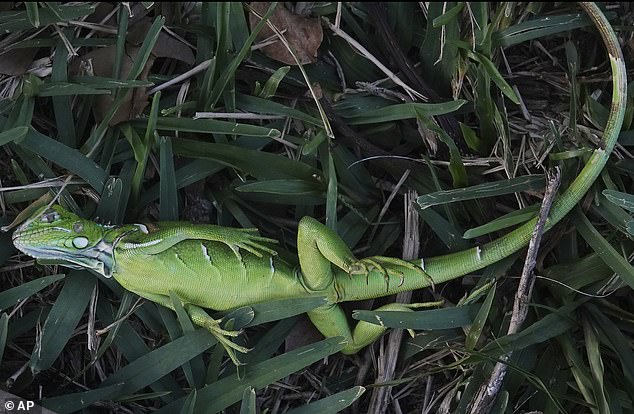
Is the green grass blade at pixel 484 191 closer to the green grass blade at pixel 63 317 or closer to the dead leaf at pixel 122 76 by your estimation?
the dead leaf at pixel 122 76

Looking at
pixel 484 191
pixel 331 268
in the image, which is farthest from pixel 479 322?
pixel 331 268

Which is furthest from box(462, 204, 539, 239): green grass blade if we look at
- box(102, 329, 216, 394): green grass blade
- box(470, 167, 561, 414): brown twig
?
box(102, 329, 216, 394): green grass blade

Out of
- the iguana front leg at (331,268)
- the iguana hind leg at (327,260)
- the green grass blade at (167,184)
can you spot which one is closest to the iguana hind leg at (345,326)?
the iguana front leg at (331,268)

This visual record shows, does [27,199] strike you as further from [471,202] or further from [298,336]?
[471,202]

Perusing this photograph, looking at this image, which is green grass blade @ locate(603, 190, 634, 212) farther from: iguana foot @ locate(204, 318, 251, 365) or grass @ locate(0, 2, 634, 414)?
iguana foot @ locate(204, 318, 251, 365)

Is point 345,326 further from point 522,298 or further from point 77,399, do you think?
point 77,399
